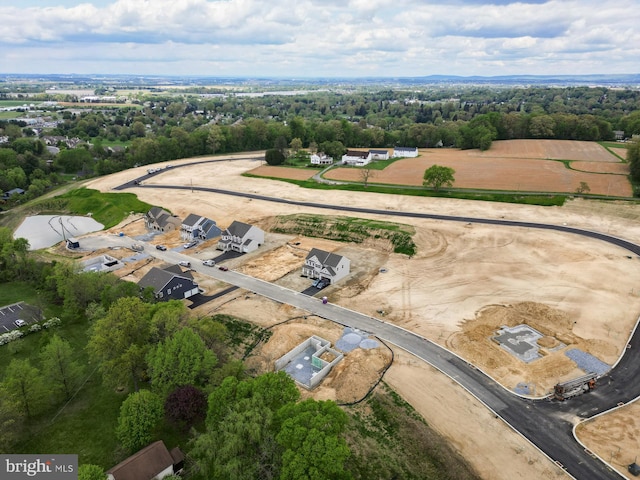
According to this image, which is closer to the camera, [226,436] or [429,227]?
[226,436]

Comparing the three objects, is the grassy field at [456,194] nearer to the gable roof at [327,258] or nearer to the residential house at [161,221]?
the residential house at [161,221]

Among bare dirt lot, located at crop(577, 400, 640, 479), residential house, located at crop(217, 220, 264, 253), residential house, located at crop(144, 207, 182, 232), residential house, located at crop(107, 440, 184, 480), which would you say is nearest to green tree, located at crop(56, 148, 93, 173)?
residential house, located at crop(144, 207, 182, 232)

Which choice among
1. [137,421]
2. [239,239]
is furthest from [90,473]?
[239,239]

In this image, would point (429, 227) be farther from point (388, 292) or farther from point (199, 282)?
point (199, 282)

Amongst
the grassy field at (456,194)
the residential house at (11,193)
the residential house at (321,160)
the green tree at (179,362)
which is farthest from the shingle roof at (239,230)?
the residential house at (11,193)

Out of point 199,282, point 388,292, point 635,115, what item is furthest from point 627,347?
point 635,115
